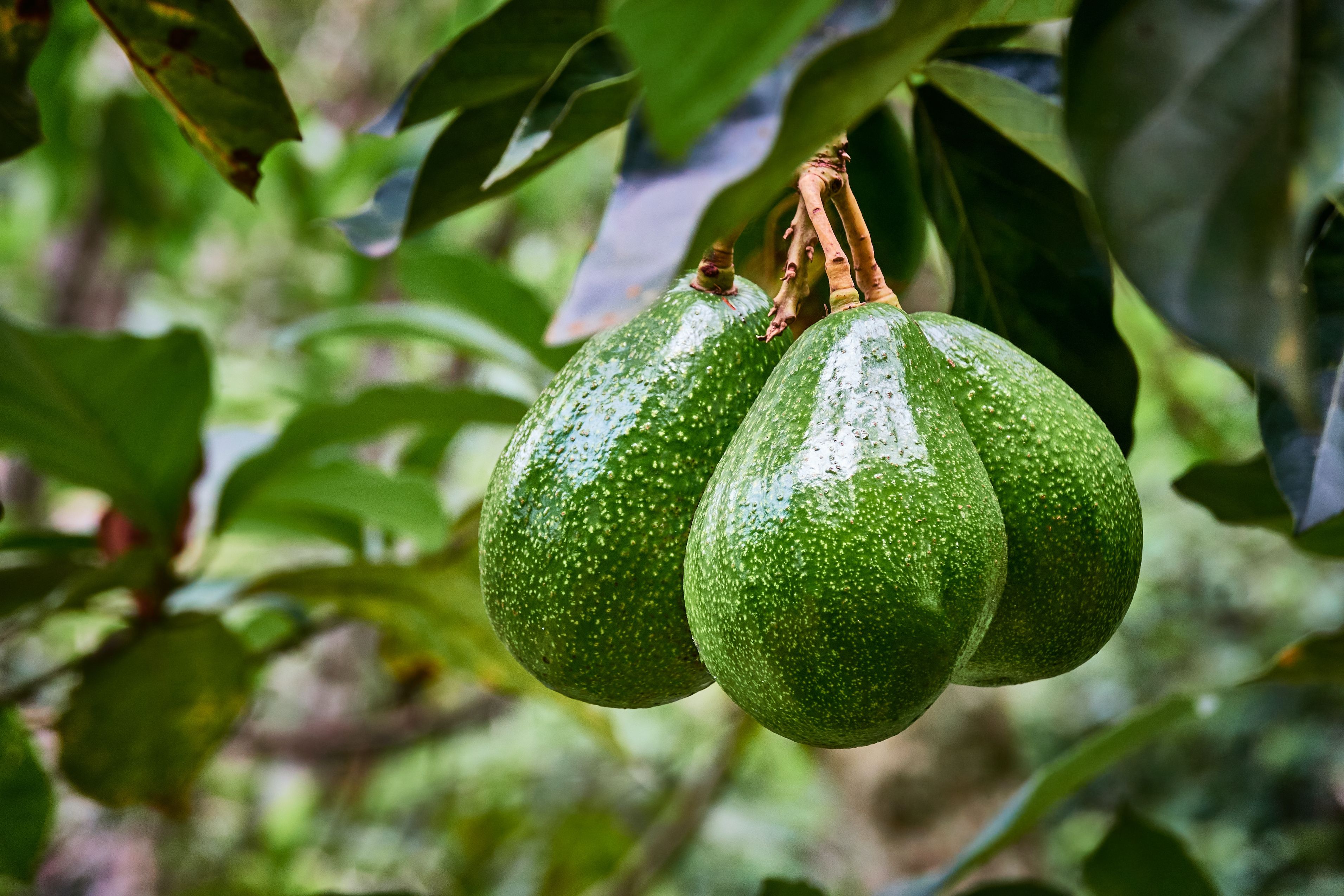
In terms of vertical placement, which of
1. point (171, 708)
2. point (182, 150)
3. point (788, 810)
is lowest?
point (788, 810)

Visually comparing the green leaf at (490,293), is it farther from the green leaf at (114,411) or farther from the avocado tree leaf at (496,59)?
the avocado tree leaf at (496,59)

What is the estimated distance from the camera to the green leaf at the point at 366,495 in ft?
4.30

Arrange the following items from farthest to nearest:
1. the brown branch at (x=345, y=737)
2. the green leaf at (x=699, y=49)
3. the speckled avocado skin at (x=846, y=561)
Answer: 1. the brown branch at (x=345, y=737)
2. the speckled avocado skin at (x=846, y=561)
3. the green leaf at (x=699, y=49)

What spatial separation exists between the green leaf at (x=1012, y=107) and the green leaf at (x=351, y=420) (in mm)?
703

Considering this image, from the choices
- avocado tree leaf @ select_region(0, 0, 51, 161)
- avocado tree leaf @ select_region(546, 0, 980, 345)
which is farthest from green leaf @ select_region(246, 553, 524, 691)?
avocado tree leaf @ select_region(546, 0, 980, 345)

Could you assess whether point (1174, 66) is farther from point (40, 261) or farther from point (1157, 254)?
point (40, 261)

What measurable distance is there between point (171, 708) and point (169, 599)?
5.7 inches

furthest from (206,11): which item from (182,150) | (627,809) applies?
(627,809)

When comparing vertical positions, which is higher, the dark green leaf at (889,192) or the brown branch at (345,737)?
the dark green leaf at (889,192)

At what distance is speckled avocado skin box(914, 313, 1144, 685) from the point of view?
65 centimetres

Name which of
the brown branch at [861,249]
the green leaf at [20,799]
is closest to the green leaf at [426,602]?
the green leaf at [20,799]

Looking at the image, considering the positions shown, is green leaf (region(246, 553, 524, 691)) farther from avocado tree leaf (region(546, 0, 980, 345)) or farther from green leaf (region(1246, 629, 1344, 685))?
avocado tree leaf (region(546, 0, 980, 345))

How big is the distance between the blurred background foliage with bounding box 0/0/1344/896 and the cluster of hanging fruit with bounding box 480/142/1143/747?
277 millimetres

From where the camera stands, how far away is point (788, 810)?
549 centimetres
